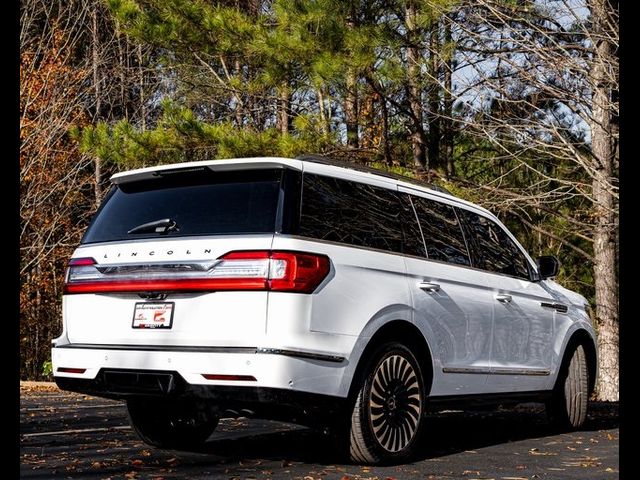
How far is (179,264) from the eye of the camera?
6.18 m

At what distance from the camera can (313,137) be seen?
18469 mm

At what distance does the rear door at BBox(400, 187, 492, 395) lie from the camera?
707 centimetres

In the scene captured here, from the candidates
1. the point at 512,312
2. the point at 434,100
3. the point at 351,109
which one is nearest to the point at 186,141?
the point at 351,109

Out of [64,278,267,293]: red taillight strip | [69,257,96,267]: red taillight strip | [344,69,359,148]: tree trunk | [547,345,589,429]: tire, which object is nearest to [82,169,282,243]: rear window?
[69,257,96,267]: red taillight strip

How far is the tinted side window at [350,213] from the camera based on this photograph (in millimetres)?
6312

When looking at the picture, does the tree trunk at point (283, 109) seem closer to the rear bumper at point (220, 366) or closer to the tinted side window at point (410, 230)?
the tinted side window at point (410, 230)

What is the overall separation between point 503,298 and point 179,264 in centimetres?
302

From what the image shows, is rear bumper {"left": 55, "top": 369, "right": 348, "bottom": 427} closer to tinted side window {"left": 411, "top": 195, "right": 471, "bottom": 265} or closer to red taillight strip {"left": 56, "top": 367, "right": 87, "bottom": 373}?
red taillight strip {"left": 56, "top": 367, "right": 87, "bottom": 373}

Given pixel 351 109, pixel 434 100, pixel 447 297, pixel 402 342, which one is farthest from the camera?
pixel 351 109

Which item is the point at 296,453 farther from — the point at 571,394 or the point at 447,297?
the point at 571,394

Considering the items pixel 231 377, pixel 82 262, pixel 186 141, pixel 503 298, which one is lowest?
pixel 231 377

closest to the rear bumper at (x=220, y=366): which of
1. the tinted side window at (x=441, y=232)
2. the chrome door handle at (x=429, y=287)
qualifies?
the chrome door handle at (x=429, y=287)

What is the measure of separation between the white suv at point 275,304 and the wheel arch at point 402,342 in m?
0.01

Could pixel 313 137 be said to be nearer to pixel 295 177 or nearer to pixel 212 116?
pixel 212 116
